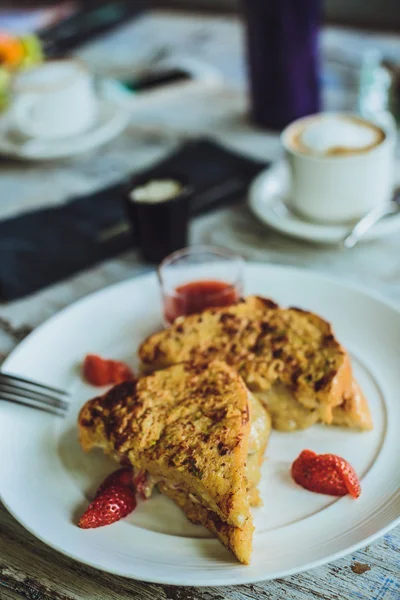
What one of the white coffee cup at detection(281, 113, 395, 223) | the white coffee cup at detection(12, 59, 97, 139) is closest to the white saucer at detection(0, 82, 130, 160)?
the white coffee cup at detection(12, 59, 97, 139)

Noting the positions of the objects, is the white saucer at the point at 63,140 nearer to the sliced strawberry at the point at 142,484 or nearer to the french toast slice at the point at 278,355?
the french toast slice at the point at 278,355

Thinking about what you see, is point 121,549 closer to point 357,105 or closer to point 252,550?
point 252,550

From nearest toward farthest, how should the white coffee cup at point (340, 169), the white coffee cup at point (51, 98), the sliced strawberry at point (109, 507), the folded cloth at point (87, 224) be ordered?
the sliced strawberry at point (109, 507) → the white coffee cup at point (340, 169) → the folded cloth at point (87, 224) → the white coffee cup at point (51, 98)

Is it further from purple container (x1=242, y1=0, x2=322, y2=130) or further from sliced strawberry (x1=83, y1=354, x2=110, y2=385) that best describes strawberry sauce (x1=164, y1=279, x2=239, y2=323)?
purple container (x1=242, y1=0, x2=322, y2=130)

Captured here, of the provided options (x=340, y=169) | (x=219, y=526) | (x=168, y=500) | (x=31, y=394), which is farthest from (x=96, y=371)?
(x=340, y=169)

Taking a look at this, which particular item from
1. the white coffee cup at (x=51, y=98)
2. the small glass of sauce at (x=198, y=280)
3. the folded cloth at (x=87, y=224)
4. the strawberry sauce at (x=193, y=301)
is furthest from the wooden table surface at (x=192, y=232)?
the strawberry sauce at (x=193, y=301)

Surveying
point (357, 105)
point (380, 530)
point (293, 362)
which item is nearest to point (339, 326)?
point (293, 362)

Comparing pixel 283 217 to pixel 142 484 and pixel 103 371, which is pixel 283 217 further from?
pixel 142 484
